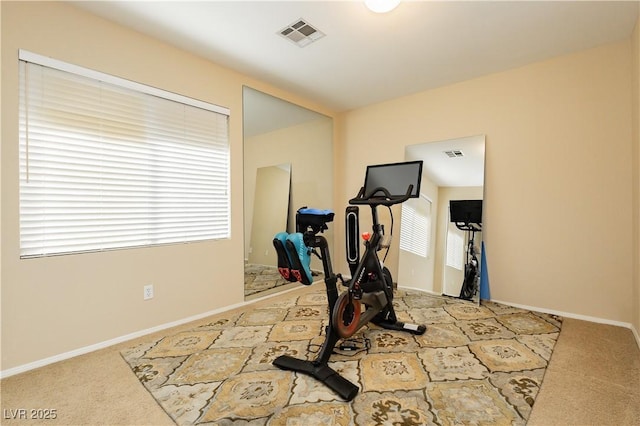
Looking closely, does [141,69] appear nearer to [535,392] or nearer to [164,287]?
[164,287]

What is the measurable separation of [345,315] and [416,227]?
6.78ft

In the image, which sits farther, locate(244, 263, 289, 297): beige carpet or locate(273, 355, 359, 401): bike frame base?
locate(244, 263, 289, 297): beige carpet

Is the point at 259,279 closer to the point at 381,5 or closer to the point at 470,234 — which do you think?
the point at 470,234

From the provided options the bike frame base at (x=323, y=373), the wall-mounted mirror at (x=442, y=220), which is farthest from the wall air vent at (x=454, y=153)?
the bike frame base at (x=323, y=373)

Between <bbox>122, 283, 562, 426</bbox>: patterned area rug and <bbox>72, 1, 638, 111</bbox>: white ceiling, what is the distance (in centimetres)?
248

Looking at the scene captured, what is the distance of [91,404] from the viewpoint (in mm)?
1625

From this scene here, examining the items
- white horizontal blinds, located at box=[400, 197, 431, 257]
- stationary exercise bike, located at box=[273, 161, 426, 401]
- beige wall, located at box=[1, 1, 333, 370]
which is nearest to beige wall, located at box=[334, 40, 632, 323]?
white horizontal blinds, located at box=[400, 197, 431, 257]

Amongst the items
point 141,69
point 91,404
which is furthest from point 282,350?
point 141,69

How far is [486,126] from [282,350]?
308 cm

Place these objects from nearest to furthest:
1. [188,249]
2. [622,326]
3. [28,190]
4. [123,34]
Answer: [28,190]
[123,34]
[622,326]
[188,249]

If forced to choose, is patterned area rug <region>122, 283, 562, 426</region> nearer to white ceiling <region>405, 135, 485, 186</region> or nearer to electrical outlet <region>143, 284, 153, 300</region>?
electrical outlet <region>143, 284, 153, 300</region>

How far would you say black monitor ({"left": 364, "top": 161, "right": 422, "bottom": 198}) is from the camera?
2.79 meters

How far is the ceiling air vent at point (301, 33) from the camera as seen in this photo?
238 centimetres

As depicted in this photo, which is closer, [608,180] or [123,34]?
[123,34]
